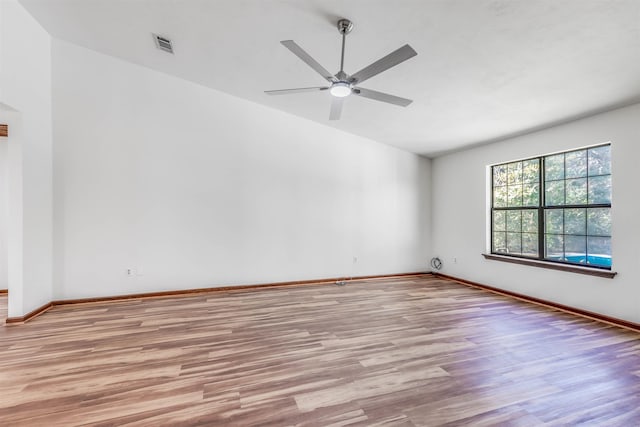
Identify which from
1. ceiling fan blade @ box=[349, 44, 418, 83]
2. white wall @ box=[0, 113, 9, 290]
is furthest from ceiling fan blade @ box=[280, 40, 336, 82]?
white wall @ box=[0, 113, 9, 290]

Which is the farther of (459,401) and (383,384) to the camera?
(383,384)

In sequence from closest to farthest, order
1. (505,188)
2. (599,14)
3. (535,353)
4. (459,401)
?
(459,401) → (599,14) → (535,353) → (505,188)

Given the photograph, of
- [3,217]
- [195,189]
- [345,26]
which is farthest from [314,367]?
[3,217]

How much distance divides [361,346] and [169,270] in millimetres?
3208

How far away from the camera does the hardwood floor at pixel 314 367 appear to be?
1729 mm

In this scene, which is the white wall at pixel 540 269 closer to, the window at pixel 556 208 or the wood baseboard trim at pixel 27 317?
the window at pixel 556 208

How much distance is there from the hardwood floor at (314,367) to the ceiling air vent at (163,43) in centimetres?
340

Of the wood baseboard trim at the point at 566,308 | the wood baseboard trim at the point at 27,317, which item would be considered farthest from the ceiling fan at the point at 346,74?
the wood baseboard trim at the point at 27,317

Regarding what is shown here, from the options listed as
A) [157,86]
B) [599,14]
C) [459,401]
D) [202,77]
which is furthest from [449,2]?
[157,86]

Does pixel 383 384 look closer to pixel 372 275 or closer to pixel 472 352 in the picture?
pixel 472 352

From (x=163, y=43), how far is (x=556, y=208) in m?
5.89

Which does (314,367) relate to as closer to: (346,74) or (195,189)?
(346,74)

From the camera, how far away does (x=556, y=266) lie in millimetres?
3889

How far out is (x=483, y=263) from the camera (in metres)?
5.04
